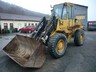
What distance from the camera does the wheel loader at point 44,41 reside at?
571 centimetres

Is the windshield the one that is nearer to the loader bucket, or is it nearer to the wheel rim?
the wheel rim

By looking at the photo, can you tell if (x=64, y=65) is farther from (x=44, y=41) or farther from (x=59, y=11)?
(x=59, y=11)

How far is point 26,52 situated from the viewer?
21.4 feet

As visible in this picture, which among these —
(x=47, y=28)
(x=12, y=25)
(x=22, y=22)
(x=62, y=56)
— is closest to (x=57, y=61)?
(x=62, y=56)

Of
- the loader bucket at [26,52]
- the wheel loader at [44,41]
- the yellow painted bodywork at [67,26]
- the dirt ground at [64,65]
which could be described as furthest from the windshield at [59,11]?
the loader bucket at [26,52]

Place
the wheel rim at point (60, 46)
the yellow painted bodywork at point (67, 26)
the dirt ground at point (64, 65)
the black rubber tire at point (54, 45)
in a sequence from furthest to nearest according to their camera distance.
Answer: the yellow painted bodywork at point (67, 26), the wheel rim at point (60, 46), the black rubber tire at point (54, 45), the dirt ground at point (64, 65)

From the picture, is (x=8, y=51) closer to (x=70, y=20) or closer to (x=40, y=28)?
(x=40, y=28)

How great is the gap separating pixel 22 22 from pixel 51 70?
27758 millimetres

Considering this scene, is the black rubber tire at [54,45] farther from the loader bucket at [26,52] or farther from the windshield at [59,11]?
the windshield at [59,11]

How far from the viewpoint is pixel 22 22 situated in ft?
106

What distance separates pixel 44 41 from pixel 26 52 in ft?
3.28

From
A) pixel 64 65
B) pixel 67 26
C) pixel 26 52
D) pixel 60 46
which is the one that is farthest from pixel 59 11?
pixel 64 65

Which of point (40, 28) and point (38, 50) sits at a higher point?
point (40, 28)

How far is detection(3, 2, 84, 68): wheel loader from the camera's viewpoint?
5.71 meters
